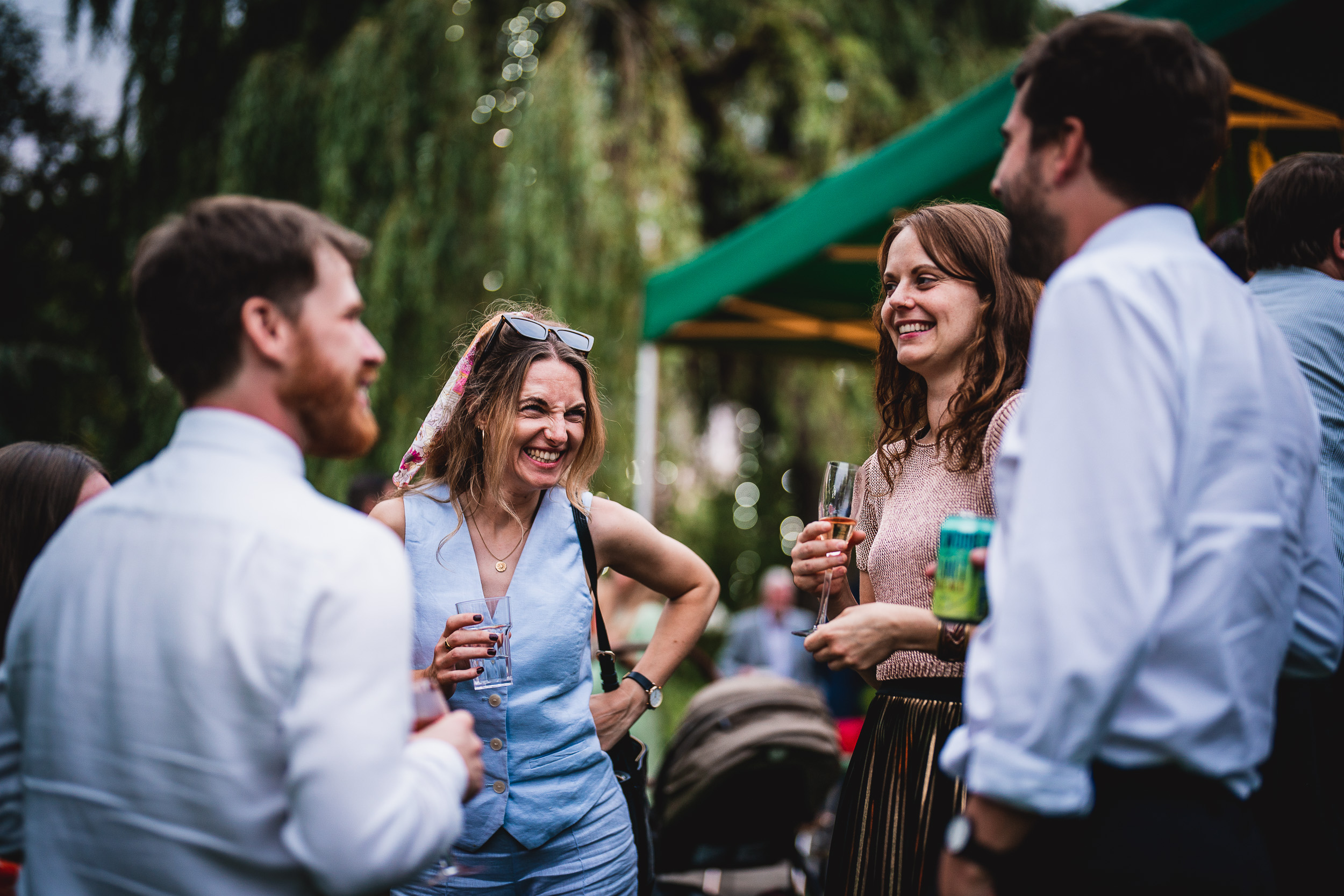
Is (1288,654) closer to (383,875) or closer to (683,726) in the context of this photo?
(383,875)

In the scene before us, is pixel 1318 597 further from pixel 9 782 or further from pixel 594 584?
pixel 9 782

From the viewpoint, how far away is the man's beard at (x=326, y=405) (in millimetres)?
1303

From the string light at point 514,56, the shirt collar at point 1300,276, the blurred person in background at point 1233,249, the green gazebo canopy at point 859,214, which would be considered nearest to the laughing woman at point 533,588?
the shirt collar at point 1300,276

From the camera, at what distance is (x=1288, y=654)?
56.6 inches

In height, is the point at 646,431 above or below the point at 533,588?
above

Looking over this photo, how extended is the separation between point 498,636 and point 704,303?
3865 millimetres

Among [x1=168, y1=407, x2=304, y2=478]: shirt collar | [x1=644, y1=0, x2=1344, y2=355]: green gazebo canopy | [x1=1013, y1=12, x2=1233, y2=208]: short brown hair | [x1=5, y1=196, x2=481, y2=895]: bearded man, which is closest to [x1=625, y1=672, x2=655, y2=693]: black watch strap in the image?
[x1=5, y1=196, x2=481, y2=895]: bearded man

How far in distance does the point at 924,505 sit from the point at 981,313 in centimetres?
43

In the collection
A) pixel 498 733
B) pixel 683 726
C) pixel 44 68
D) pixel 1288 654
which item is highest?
pixel 44 68

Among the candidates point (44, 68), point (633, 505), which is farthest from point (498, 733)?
point (44, 68)

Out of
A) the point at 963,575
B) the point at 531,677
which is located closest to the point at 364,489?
the point at 531,677

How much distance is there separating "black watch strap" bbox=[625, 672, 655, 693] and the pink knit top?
718mm

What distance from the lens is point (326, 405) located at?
4.36ft

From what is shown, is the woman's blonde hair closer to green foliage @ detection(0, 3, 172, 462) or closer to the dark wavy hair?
the dark wavy hair
